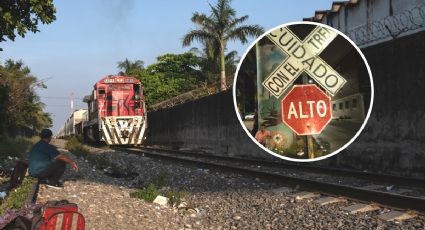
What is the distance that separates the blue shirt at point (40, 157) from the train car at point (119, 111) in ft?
51.6

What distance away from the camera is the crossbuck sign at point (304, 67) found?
3.85 ft

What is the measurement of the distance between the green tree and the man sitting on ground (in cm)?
291

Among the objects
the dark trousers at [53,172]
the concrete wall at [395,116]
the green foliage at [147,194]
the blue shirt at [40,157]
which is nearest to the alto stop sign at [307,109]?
the green foliage at [147,194]

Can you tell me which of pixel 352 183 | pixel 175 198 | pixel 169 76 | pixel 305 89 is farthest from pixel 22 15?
pixel 169 76

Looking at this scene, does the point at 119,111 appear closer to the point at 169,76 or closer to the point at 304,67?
the point at 304,67

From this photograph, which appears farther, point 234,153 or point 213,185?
point 234,153

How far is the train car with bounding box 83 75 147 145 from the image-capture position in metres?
24.7

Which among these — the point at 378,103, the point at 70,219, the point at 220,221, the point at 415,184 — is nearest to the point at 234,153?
the point at 378,103

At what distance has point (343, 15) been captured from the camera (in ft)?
45.2

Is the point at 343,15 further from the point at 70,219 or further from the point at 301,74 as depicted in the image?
the point at 301,74

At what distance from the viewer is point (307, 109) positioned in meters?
1.23

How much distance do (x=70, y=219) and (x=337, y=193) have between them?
4.78m

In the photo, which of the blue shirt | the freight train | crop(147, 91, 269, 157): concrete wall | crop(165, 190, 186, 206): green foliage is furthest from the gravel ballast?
the freight train

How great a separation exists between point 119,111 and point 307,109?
2438 cm
